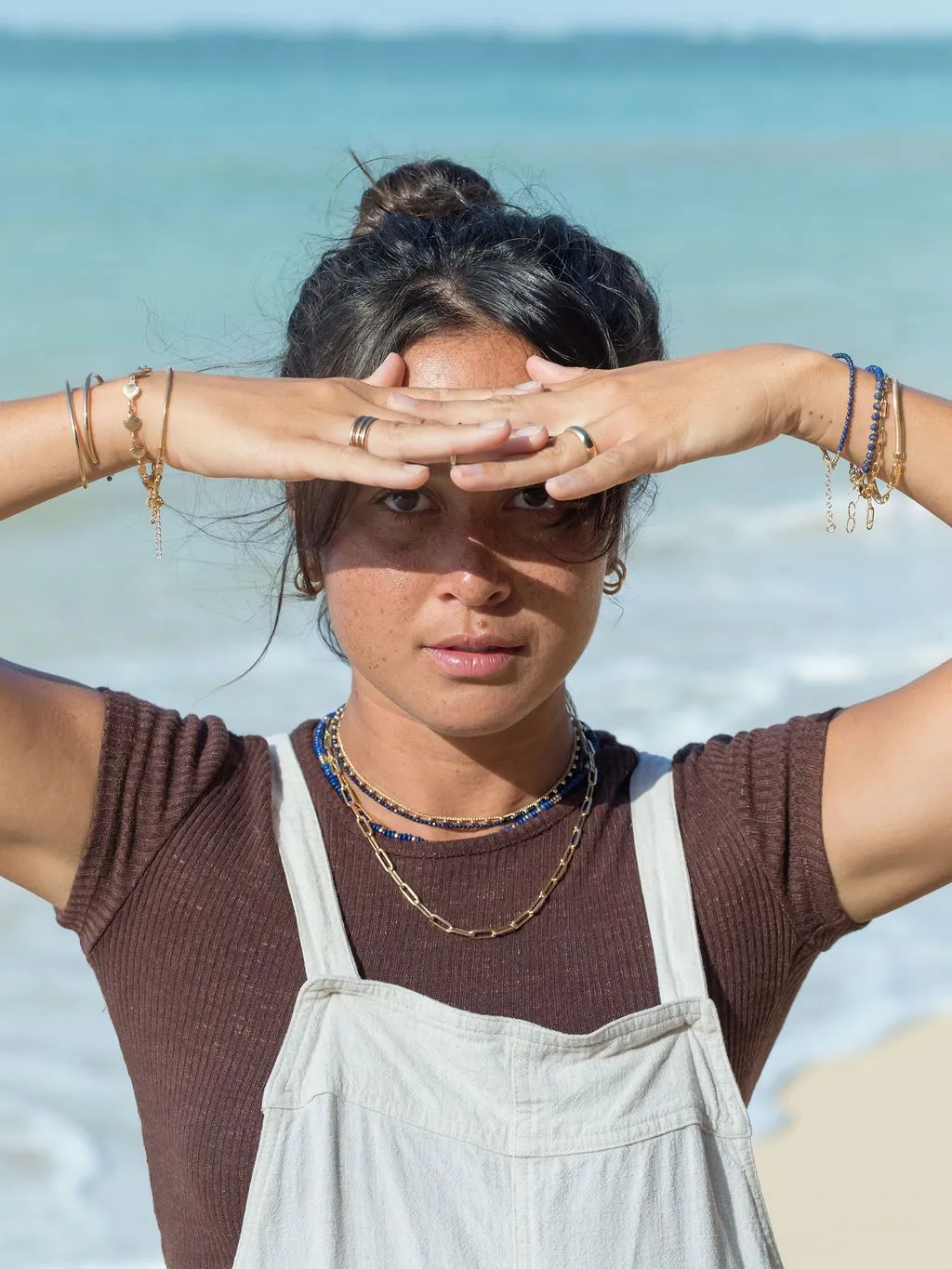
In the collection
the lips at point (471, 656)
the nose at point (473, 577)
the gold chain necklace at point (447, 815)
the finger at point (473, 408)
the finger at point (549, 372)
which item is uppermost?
the finger at point (549, 372)

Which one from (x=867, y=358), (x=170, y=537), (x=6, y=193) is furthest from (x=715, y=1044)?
(x=6, y=193)

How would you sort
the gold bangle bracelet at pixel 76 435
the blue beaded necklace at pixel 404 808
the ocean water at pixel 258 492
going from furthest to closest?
the ocean water at pixel 258 492 < the blue beaded necklace at pixel 404 808 < the gold bangle bracelet at pixel 76 435

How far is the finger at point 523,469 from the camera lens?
1699mm

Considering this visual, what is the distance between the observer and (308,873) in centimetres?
193

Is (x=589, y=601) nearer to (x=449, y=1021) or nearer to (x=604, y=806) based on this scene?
(x=604, y=806)

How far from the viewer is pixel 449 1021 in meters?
1.82

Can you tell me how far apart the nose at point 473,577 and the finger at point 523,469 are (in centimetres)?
10

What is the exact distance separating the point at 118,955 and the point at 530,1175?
52cm

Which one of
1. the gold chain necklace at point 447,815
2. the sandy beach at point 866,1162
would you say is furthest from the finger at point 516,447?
the sandy beach at point 866,1162

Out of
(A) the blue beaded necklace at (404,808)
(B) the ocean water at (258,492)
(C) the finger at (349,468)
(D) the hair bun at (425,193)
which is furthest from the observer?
(B) the ocean water at (258,492)

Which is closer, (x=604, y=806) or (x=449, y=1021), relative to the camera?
(x=449, y=1021)

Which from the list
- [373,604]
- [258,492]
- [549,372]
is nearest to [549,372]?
[549,372]

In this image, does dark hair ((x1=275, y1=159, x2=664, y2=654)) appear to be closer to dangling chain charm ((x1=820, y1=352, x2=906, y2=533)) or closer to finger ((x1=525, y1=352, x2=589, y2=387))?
finger ((x1=525, y1=352, x2=589, y2=387))

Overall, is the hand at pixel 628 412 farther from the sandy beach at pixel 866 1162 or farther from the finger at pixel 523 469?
the sandy beach at pixel 866 1162
